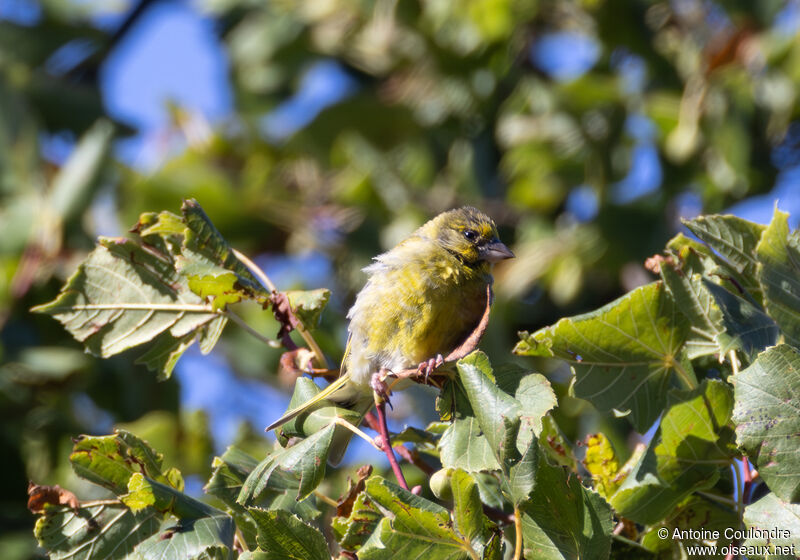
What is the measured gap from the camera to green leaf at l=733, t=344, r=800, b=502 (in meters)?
1.86

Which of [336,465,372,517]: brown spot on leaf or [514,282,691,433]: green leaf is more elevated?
[514,282,691,433]: green leaf

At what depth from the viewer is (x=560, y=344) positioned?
2211 mm

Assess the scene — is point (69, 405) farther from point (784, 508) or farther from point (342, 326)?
point (784, 508)

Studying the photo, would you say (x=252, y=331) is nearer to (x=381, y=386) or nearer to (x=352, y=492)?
(x=381, y=386)

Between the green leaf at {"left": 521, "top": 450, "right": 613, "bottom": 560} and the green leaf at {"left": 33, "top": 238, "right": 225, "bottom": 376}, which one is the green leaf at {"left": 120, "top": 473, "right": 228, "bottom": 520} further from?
the green leaf at {"left": 521, "top": 450, "right": 613, "bottom": 560}

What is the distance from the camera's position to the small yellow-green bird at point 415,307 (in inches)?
114

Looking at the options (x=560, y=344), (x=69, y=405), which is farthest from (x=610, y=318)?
(x=69, y=405)

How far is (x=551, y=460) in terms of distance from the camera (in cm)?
229

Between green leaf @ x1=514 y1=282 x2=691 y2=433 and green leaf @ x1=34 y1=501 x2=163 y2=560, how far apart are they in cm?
102

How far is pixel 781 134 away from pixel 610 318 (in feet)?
13.6

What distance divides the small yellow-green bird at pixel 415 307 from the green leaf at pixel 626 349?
57cm

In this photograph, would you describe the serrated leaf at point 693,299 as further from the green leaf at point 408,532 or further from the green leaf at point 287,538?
the green leaf at point 287,538

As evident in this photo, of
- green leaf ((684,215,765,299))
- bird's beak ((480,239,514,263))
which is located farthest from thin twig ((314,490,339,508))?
bird's beak ((480,239,514,263))

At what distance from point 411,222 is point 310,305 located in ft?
13.8
